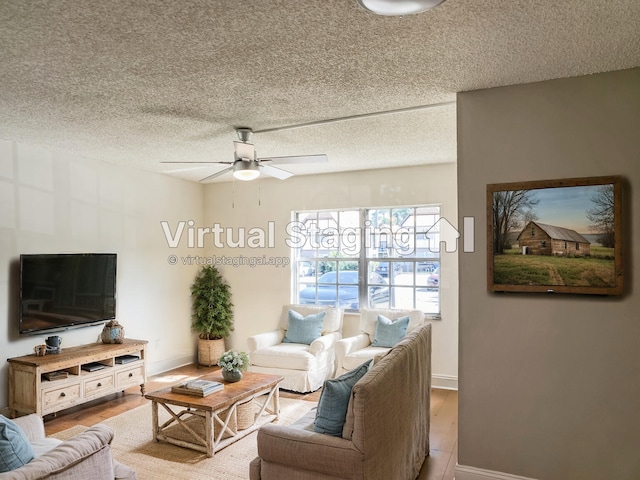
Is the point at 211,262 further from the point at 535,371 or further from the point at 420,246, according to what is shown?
the point at 535,371

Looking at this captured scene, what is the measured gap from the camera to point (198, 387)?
3.78m

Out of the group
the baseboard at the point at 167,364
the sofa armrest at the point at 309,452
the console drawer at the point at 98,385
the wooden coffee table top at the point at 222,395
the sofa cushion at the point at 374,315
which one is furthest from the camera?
the baseboard at the point at 167,364

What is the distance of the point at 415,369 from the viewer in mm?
3236

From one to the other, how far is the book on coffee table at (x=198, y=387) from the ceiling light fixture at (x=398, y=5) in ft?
10.2

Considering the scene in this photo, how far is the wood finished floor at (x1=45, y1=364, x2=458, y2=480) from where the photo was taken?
3.45 m

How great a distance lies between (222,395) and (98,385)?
1.69m

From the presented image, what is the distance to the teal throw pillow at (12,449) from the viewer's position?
1.95 meters

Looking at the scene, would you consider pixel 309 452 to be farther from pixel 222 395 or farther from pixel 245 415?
pixel 245 415

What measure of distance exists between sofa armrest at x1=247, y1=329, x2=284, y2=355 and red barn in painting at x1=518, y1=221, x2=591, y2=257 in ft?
11.1

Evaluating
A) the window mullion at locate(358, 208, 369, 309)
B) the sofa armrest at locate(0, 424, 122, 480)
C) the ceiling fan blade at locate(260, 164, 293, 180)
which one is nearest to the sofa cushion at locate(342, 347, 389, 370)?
the window mullion at locate(358, 208, 369, 309)

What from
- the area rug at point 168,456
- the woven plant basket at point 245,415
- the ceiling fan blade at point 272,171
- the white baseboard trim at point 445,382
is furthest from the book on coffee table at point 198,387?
the white baseboard trim at point 445,382

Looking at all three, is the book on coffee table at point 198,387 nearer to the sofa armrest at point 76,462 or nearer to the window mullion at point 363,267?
the sofa armrest at point 76,462

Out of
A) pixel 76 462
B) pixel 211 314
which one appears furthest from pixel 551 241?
pixel 211 314

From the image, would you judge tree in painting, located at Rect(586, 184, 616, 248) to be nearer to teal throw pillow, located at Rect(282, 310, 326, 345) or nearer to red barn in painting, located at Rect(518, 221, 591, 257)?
red barn in painting, located at Rect(518, 221, 591, 257)
